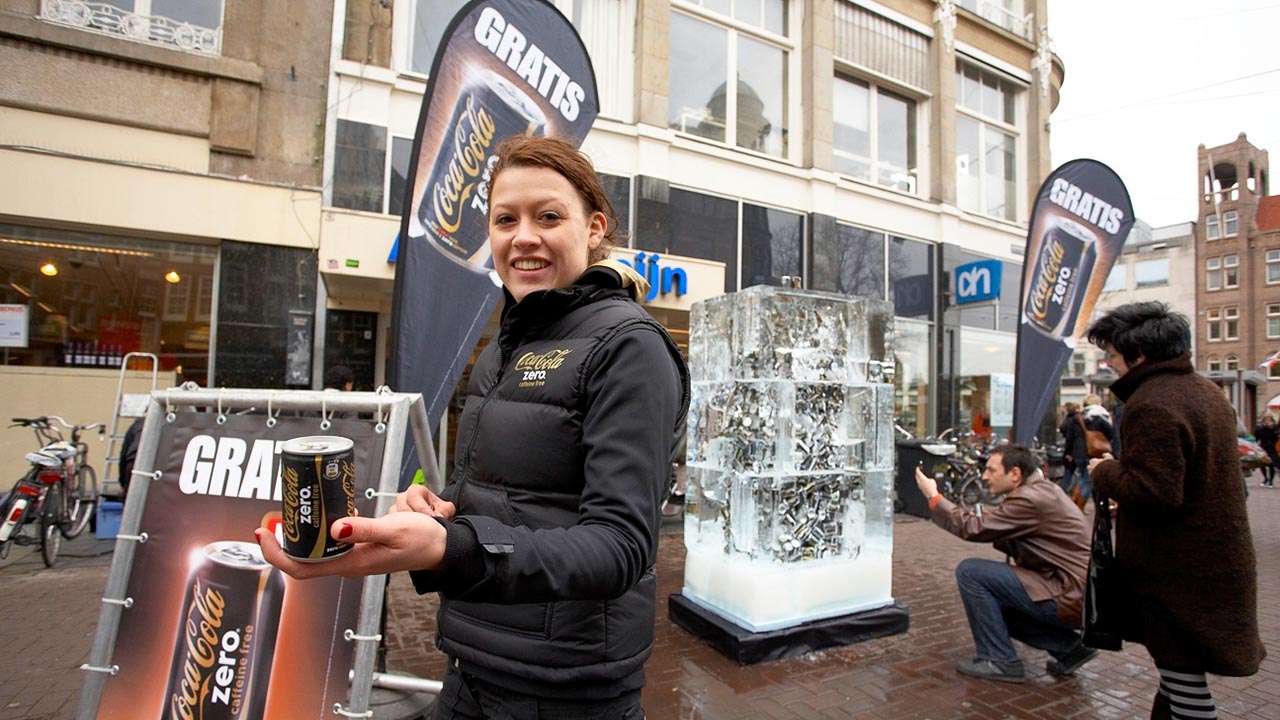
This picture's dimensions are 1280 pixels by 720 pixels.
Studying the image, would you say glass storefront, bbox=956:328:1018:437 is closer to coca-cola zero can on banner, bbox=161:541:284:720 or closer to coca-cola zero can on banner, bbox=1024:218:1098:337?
coca-cola zero can on banner, bbox=1024:218:1098:337

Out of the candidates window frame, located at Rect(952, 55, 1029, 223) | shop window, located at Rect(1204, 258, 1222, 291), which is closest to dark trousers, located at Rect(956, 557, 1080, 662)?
window frame, located at Rect(952, 55, 1029, 223)

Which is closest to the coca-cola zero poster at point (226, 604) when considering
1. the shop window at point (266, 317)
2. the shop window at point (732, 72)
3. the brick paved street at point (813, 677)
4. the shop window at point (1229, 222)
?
the brick paved street at point (813, 677)

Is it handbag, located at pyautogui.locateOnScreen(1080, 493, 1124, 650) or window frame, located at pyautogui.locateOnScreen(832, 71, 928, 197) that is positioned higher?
window frame, located at pyautogui.locateOnScreen(832, 71, 928, 197)

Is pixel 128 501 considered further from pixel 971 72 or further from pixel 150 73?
pixel 971 72

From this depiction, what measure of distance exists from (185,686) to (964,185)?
53.4 ft

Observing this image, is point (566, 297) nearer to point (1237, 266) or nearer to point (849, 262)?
point (849, 262)

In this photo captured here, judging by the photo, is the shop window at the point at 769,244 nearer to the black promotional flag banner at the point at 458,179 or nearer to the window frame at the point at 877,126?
the window frame at the point at 877,126

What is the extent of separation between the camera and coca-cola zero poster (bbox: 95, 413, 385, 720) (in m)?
2.17

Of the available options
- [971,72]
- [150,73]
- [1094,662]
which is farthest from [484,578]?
[971,72]

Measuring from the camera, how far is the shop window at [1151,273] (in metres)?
48.8

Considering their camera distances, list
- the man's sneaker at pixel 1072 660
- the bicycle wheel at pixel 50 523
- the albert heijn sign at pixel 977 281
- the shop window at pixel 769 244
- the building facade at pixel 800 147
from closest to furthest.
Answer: the man's sneaker at pixel 1072 660
the bicycle wheel at pixel 50 523
the building facade at pixel 800 147
the shop window at pixel 769 244
the albert heijn sign at pixel 977 281

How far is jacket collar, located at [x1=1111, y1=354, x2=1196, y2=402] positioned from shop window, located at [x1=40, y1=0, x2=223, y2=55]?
9.91 meters

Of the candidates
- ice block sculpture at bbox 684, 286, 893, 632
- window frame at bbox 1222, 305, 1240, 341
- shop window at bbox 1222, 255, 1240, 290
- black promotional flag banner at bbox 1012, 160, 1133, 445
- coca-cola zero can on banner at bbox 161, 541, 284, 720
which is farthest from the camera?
shop window at bbox 1222, 255, 1240, 290

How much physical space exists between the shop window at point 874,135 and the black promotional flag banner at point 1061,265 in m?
5.29
